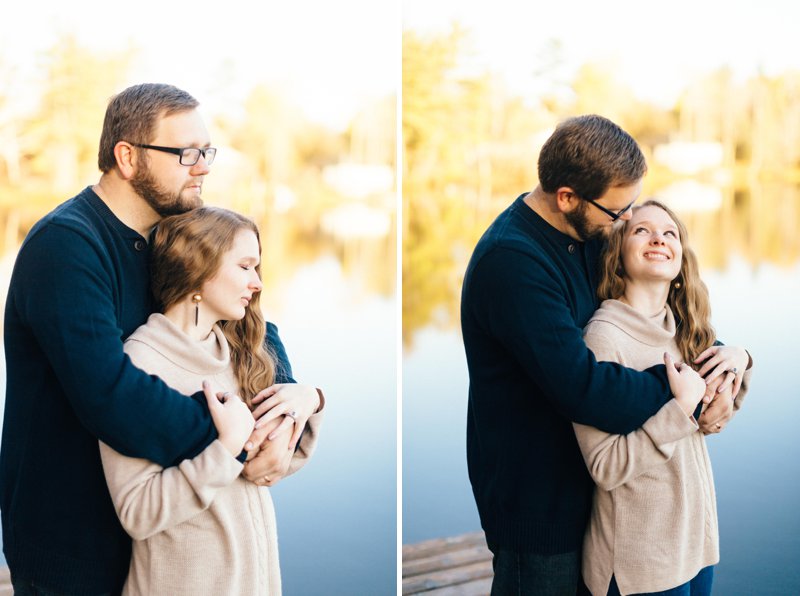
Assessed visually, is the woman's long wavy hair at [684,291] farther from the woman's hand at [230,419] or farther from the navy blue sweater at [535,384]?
the woman's hand at [230,419]

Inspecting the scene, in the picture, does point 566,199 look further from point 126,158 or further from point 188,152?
point 126,158

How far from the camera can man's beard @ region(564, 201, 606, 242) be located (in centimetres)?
212

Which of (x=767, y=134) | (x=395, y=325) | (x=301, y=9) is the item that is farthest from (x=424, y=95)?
(x=767, y=134)

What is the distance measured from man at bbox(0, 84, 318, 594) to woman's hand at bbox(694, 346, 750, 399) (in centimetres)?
90

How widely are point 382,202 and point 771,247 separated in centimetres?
205

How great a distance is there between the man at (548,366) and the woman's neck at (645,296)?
0.08 m

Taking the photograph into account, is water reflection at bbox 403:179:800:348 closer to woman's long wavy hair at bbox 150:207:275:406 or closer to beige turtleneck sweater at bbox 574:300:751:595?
beige turtleneck sweater at bbox 574:300:751:595

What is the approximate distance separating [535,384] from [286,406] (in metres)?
0.56

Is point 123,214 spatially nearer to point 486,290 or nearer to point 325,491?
point 486,290

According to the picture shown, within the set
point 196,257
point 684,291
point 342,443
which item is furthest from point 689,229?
point 196,257

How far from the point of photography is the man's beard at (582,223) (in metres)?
2.12

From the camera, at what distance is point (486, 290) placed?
210cm

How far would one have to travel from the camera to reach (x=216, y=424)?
182 centimetres

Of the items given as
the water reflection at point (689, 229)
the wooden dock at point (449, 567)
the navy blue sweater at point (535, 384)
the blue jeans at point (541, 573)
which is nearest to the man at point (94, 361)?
the navy blue sweater at point (535, 384)
